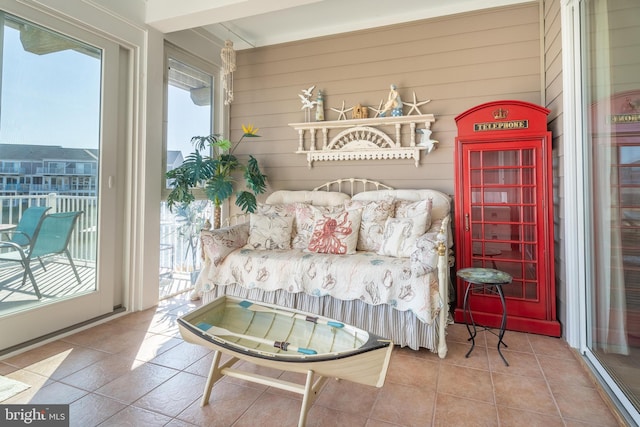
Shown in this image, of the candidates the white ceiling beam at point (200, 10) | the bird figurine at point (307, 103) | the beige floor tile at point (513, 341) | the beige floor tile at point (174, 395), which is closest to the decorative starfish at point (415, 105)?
the bird figurine at point (307, 103)

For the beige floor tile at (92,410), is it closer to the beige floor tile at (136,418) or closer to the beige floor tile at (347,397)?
the beige floor tile at (136,418)

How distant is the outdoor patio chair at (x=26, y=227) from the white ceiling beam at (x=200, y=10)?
6.00 feet

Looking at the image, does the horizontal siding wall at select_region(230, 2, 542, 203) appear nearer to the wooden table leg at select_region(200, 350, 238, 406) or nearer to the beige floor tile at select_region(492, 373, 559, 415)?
the beige floor tile at select_region(492, 373, 559, 415)

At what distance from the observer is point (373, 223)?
9.32ft

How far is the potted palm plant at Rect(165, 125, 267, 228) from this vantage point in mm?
3117

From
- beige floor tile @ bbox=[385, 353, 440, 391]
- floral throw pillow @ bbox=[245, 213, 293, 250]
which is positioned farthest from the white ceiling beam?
beige floor tile @ bbox=[385, 353, 440, 391]

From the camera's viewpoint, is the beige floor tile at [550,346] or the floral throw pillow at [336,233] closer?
the beige floor tile at [550,346]

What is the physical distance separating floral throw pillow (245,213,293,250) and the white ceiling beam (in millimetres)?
1723

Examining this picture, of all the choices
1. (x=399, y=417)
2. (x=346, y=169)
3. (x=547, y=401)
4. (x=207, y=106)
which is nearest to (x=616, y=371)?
(x=547, y=401)

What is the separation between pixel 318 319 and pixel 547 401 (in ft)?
4.02

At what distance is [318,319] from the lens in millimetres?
1688

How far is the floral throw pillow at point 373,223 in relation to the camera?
9.20ft

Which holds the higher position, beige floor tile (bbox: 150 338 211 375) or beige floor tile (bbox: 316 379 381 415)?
beige floor tile (bbox: 150 338 211 375)

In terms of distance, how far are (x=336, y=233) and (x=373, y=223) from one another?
13.4 inches
